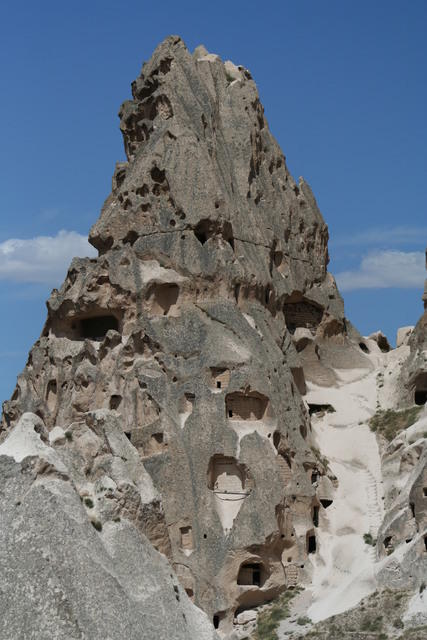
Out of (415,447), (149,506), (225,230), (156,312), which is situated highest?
(225,230)

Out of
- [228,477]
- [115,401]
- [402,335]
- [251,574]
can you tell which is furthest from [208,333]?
[402,335]

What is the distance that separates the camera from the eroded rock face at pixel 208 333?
4441 cm

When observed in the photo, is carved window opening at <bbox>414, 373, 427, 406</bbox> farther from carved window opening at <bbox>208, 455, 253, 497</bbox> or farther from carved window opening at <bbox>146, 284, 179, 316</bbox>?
carved window opening at <bbox>146, 284, 179, 316</bbox>

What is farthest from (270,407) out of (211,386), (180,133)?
(180,133)

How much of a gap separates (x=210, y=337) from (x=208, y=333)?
245 mm

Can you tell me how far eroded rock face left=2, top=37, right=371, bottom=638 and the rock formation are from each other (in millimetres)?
62

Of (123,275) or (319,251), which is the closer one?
(123,275)

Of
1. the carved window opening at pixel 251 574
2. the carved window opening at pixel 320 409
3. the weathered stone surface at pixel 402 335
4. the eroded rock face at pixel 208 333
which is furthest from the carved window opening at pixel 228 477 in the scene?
the weathered stone surface at pixel 402 335

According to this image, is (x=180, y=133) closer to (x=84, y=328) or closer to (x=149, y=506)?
(x=84, y=328)

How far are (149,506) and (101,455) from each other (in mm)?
2398

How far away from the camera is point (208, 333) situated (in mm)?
47406

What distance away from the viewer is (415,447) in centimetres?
4434

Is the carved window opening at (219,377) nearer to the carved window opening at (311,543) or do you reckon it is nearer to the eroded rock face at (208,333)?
the eroded rock face at (208,333)

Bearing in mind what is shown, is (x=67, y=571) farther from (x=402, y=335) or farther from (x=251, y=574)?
(x=402, y=335)
